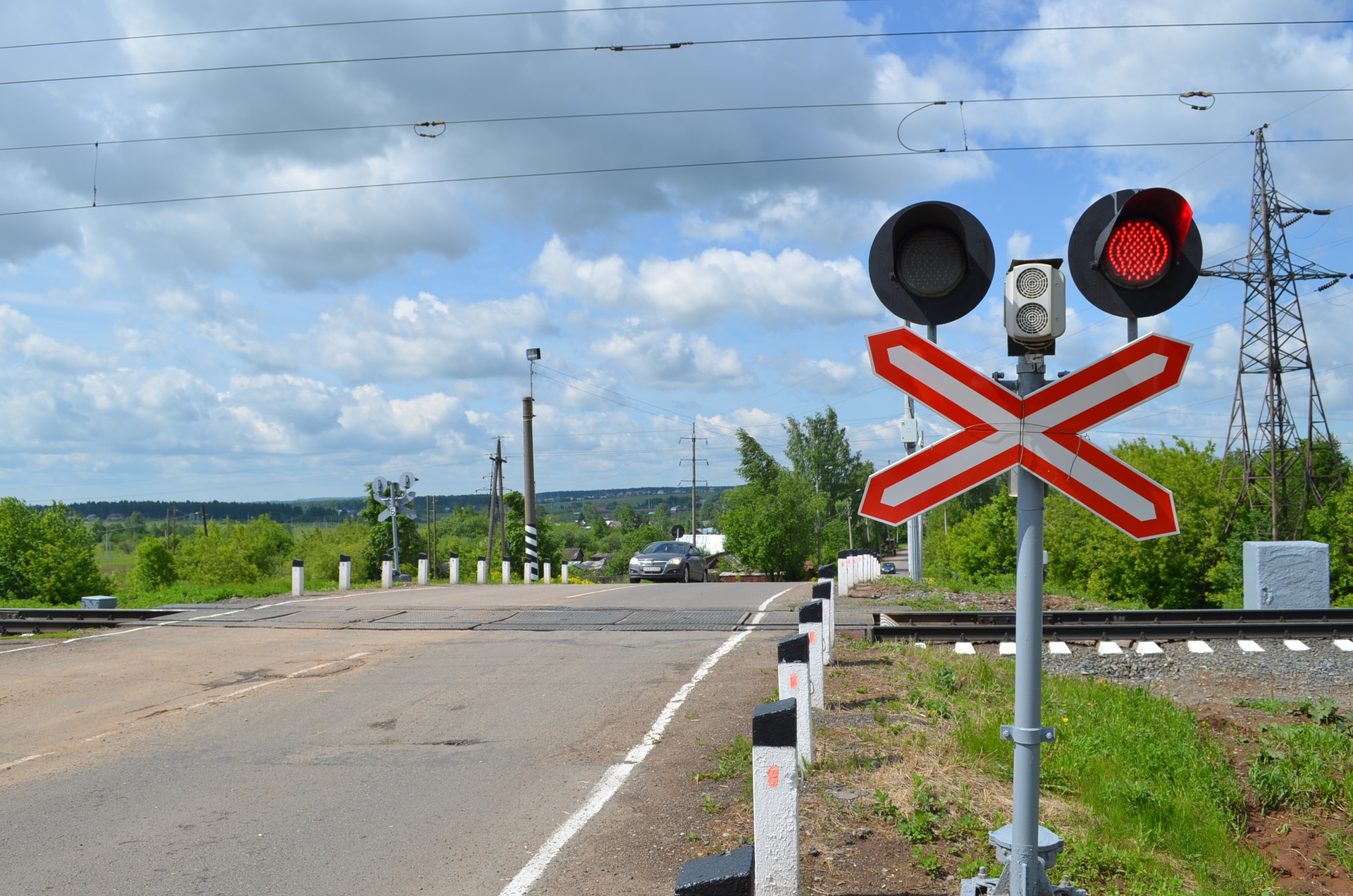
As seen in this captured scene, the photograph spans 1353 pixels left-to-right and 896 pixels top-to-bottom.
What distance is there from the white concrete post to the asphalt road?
4.68 feet

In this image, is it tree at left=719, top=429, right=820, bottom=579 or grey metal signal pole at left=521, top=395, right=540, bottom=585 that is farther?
tree at left=719, top=429, right=820, bottom=579

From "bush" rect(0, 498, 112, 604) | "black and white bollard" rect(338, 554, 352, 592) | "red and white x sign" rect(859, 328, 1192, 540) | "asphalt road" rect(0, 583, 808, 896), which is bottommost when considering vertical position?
"bush" rect(0, 498, 112, 604)

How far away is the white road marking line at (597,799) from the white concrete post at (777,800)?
122 cm

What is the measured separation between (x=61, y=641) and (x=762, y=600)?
38.0 ft

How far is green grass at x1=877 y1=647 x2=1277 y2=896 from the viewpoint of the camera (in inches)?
187

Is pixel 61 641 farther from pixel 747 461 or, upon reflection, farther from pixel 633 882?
pixel 747 461

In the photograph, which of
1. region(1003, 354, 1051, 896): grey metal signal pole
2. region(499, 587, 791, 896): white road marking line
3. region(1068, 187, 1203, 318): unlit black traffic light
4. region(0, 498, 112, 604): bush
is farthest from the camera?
region(0, 498, 112, 604): bush

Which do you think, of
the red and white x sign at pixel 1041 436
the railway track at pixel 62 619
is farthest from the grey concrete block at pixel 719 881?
the railway track at pixel 62 619

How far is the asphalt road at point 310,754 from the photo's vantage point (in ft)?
16.2

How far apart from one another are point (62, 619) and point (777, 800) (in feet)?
53.3

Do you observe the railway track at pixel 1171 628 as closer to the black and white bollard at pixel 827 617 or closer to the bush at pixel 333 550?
the black and white bollard at pixel 827 617

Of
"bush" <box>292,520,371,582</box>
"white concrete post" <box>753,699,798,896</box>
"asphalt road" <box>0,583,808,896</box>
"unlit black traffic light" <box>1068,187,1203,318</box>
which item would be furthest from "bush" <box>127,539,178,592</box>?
"unlit black traffic light" <box>1068,187,1203,318</box>

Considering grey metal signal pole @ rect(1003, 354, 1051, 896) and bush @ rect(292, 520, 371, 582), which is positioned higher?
grey metal signal pole @ rect(1003, 354, 1051, 896)

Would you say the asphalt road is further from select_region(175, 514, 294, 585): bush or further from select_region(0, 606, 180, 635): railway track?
select_region(175, 514, 294, 585): bush
